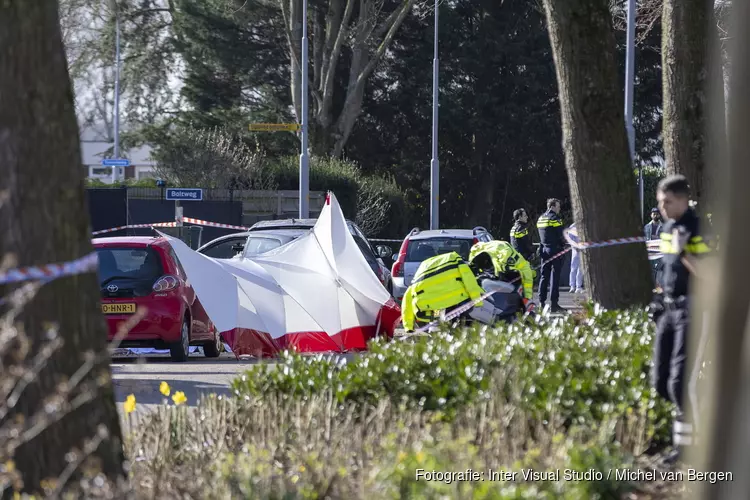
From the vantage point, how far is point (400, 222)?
1553 inches

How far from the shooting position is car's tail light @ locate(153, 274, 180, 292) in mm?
13977

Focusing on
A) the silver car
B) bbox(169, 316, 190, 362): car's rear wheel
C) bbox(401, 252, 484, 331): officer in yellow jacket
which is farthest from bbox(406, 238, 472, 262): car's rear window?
bbox(401, 252, 484, 331): officer in yellow jacket

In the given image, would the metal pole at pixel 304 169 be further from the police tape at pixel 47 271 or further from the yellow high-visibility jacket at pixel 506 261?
the police tape at pixel 47 271

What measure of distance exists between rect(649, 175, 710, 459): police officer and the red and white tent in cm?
567

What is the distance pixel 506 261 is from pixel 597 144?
7.66 ft

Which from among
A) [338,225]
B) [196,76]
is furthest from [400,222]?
[338,225]

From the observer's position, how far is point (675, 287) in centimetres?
729

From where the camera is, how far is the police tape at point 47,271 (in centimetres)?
522

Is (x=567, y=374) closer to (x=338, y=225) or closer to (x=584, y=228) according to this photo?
(x=584, y=228)

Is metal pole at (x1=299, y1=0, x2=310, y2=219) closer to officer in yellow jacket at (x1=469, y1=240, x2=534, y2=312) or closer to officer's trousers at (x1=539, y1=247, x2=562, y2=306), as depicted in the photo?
officer's trousers at (x1=539, y1=247, x2=562, y2=306)

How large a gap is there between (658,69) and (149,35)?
17423 mm

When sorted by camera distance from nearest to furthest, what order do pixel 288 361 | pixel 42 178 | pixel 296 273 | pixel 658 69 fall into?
pixel 42 178
pixel 288 361
pixel 296 273
pixel 658 69

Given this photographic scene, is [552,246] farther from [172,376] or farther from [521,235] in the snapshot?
[172,376]

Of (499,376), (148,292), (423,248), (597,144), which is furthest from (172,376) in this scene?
(423,248)
